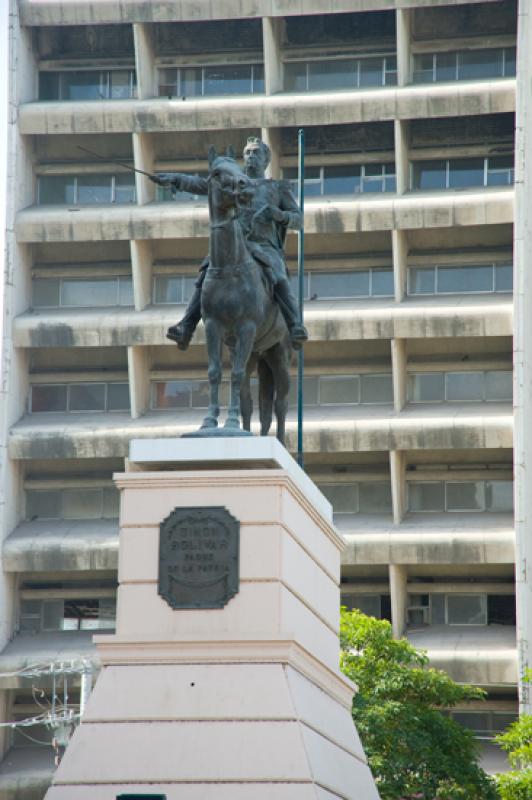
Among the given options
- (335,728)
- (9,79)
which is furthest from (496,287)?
(335,728)

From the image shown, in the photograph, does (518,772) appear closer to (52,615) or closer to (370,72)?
(52,615)

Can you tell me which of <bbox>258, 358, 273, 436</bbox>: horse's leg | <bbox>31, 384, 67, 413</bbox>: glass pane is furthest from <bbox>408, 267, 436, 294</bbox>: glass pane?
<bbox>258, 358, 273, 436</bbox>: horse's leg

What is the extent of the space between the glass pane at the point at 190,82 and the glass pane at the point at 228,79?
279 millimetres

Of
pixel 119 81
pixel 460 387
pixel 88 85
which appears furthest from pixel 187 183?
pixel 88 85

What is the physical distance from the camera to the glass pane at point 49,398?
72.1 meters

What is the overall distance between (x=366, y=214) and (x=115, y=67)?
40.8 feet

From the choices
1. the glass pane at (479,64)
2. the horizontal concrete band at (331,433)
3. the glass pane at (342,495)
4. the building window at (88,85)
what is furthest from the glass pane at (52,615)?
the glass pane at (479,64)

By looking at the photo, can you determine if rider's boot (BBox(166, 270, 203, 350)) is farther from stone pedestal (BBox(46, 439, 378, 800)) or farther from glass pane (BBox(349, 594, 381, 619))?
glass pane (BBox(349, 594, 381, 619))

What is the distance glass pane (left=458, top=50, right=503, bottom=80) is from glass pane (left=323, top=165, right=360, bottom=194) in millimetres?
5342

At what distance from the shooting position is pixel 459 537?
6550 centimetres

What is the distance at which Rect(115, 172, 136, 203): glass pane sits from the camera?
7281cm

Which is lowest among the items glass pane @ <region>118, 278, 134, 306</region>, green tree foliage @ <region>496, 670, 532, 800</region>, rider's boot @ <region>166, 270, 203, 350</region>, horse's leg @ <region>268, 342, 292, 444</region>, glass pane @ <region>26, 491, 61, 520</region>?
green tree foliage @ <region>496, 670, 532, 800</region>

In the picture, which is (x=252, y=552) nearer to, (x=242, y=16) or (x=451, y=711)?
(x=451, y=711)

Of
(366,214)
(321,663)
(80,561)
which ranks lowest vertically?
(80,561)
